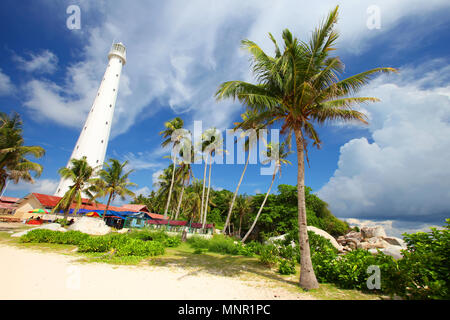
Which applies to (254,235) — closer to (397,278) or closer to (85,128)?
(397,278)

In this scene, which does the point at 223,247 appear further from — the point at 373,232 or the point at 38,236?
the point at 373,232

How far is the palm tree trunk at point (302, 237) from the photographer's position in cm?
646

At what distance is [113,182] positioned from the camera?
26.0 metres

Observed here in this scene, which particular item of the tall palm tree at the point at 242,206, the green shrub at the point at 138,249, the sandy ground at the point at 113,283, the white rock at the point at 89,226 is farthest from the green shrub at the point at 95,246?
the tall palm tree at the point at 242,206

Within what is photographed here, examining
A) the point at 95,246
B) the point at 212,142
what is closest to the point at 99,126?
the point at 212,142

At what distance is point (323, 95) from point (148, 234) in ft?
50.3

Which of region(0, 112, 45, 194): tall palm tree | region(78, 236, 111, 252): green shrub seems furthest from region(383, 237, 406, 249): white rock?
region(0, 112, 45, 194): tall palm tree

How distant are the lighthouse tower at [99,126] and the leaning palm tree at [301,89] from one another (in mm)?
37043

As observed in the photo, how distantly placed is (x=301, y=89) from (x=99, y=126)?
40.3 m

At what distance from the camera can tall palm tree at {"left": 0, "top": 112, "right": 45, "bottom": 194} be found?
1566cm

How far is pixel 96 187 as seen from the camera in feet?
85.4

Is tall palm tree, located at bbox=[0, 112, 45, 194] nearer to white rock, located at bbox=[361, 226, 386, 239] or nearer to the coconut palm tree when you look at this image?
the coconut palm tree

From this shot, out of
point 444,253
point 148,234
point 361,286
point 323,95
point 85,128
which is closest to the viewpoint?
point 444,253
